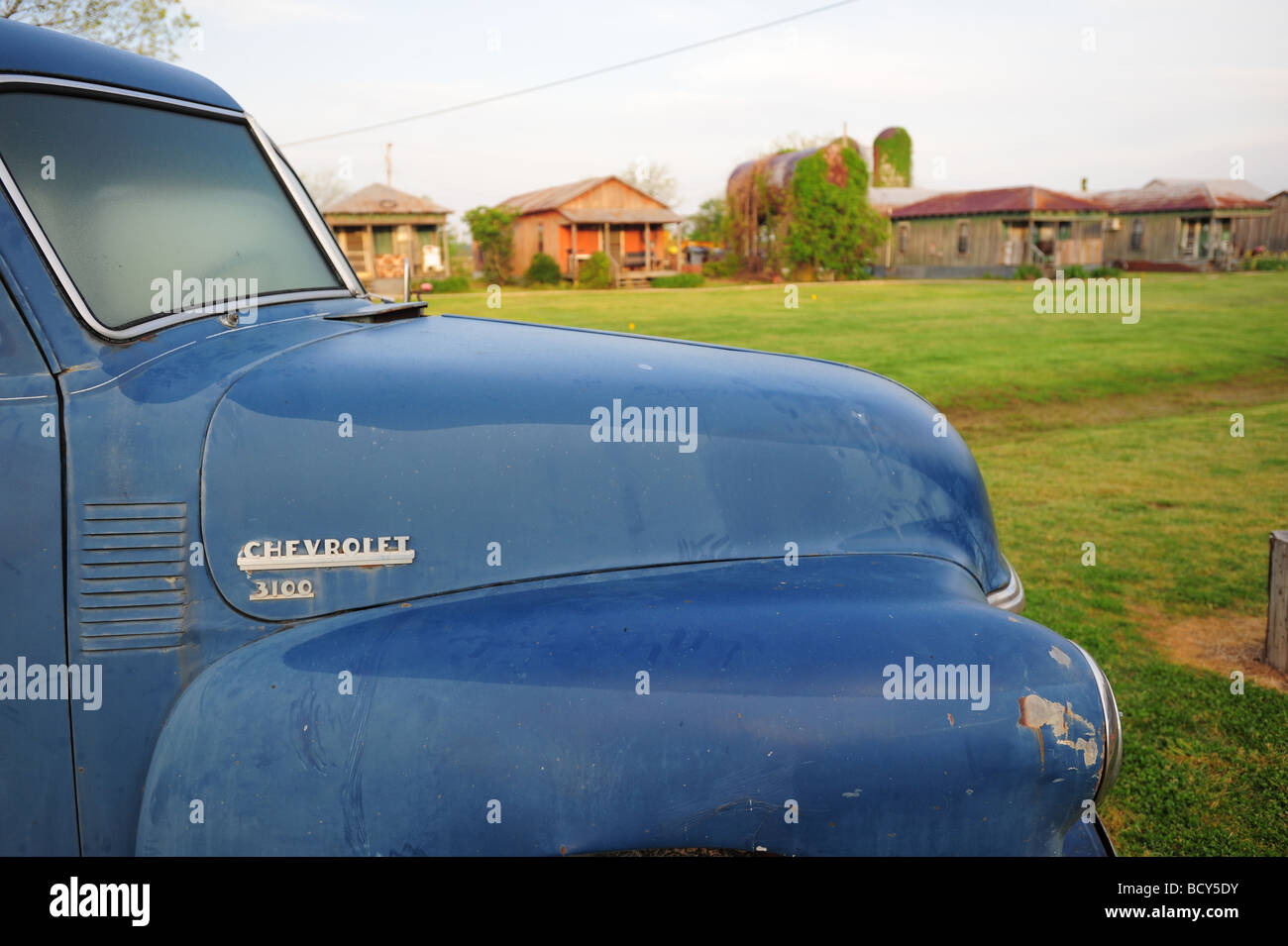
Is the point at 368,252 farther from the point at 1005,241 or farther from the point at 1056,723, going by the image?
the point at 1056,723

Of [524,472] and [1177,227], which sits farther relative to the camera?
[1177,227]

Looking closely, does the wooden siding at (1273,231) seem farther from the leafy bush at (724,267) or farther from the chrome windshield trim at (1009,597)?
the chrome windshield trim at (1009,597)

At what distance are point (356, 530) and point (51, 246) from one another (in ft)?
2.71

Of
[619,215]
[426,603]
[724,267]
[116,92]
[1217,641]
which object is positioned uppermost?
[619,215]

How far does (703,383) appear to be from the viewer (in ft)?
7.39

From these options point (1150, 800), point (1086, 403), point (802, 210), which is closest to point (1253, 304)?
point (1086, 403)

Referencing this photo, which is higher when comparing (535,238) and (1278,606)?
(535,238)

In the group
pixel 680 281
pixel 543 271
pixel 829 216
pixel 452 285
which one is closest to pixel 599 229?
pixel 543 271

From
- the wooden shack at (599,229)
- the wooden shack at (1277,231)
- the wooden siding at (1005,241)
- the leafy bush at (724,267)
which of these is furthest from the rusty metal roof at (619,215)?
the wooden shack at (1277,231)

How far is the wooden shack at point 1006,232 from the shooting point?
42.2 meters

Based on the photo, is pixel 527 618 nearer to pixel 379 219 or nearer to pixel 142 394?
pixel 142 394

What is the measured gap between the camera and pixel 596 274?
40.6 m

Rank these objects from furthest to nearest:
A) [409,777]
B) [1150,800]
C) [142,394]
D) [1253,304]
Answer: [1253,304]
[1150,800]
[142,394]
[409,777]

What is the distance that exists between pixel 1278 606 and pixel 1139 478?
4202 millimetres
